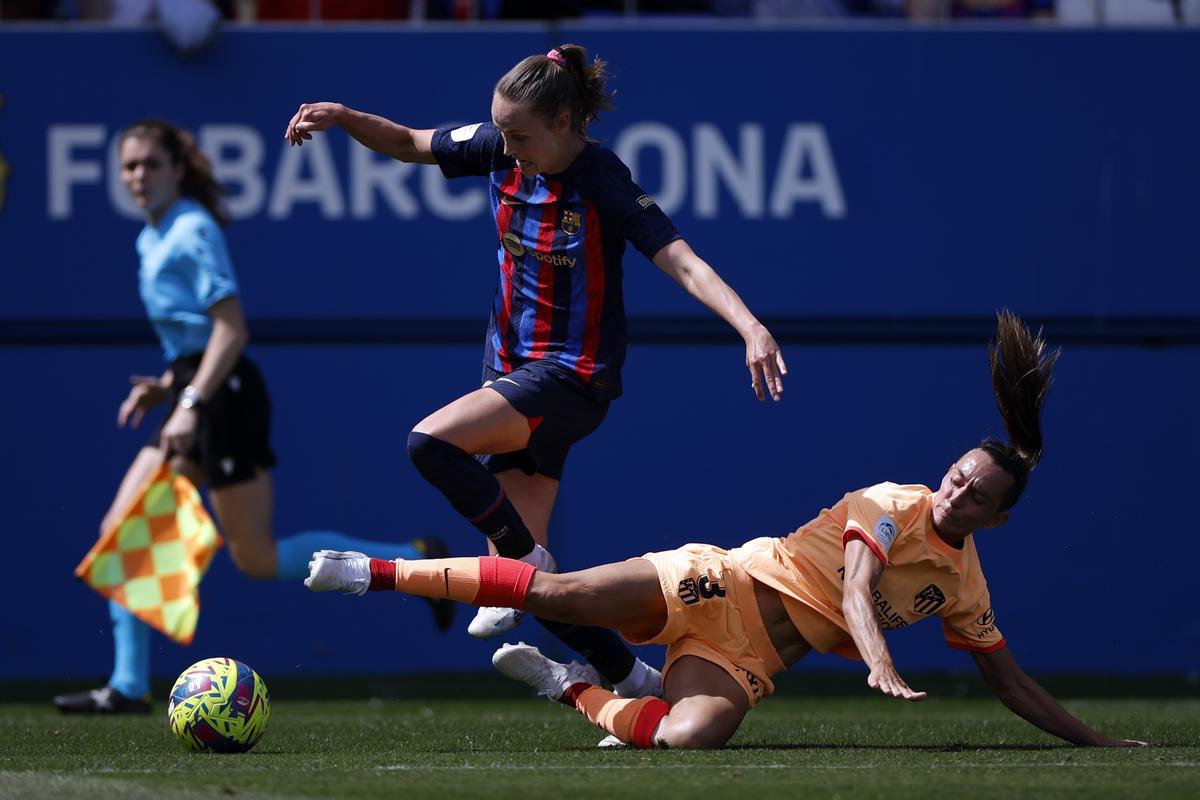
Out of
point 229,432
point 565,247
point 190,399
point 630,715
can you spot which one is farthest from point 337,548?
point 630,715

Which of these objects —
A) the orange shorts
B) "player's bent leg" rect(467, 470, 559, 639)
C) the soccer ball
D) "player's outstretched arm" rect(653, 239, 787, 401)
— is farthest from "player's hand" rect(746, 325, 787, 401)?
the soccer ball

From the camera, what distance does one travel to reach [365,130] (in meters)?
5.87

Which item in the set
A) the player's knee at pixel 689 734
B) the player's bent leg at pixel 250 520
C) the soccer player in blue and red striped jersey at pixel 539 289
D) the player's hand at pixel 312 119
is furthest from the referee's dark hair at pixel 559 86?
the player's bent leg at pixel 250 520

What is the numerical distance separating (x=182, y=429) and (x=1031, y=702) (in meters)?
3.38

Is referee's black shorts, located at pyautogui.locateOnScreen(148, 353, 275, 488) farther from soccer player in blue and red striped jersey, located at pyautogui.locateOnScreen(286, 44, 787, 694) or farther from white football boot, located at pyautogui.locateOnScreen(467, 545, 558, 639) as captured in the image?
white football boot, located at pyautogui.locateOnScreen(467, 545, 558, 639)

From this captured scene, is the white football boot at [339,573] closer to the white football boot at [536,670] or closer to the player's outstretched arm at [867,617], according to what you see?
the white football boot at [536,670]

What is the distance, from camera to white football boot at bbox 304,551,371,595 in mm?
5215

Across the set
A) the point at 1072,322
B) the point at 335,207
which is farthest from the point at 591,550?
the point at 1072,322

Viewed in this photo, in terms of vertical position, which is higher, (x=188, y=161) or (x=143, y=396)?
(x=188, y=161)

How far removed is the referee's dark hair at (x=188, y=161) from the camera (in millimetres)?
7527

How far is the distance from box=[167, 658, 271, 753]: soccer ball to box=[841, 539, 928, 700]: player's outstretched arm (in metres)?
1.79

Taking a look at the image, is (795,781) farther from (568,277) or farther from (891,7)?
(891,7)

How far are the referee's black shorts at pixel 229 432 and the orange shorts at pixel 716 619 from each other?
2.51 m

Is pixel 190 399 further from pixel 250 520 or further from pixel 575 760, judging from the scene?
pixel 575 760
